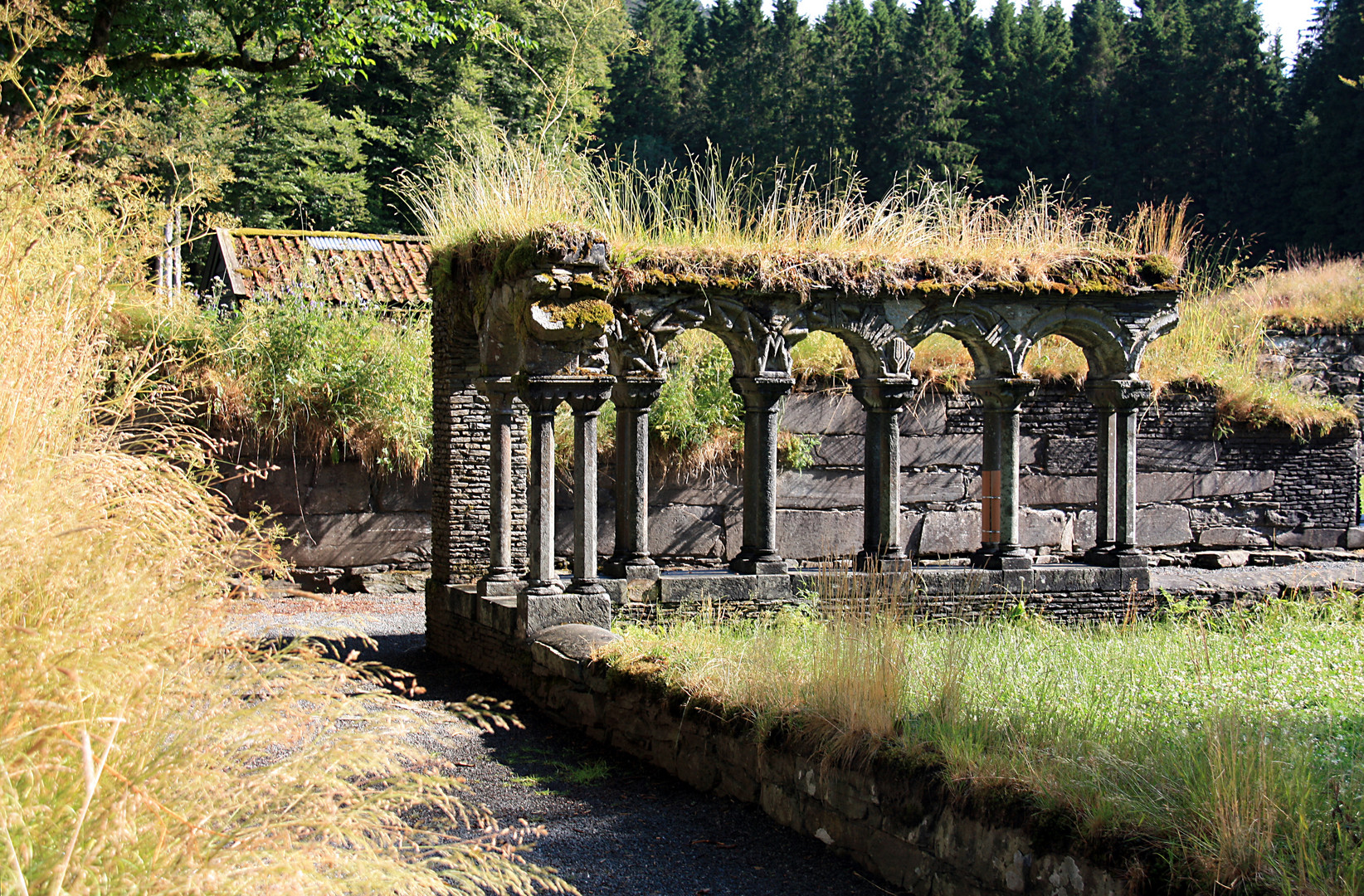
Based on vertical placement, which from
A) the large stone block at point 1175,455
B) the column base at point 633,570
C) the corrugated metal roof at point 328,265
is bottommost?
the column base at point 633,570

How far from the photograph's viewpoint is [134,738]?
2.94 metres

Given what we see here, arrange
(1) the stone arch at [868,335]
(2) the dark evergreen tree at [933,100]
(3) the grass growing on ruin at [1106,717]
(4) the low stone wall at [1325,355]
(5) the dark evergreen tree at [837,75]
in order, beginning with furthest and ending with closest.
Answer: (5) the dark evergreen tree at [837,75] < (2) the dark evergreen tree at [933,100] < (4) the low stone wall at [1325,355] < (1) the stone arch at [868,335] < (3) the grass growing on ruin at [1106,717]

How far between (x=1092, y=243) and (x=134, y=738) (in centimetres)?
963

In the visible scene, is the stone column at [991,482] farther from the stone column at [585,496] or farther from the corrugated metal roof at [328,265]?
the corrugated metal roof at [328,265]

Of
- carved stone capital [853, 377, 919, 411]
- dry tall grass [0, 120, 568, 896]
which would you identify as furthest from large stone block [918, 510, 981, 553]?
dry tall grass [0, 120, 568, 896]

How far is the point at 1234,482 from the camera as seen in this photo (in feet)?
48.8

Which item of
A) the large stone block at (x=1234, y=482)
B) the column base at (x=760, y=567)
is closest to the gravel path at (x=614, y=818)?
the column base at (x=760, y=567)

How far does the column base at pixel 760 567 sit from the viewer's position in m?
9.65

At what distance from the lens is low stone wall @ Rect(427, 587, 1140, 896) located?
396cm

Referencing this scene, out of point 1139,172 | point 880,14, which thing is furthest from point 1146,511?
point 880,14

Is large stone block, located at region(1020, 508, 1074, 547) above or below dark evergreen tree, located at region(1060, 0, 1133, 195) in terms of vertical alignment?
below

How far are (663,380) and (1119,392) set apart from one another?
438 cm

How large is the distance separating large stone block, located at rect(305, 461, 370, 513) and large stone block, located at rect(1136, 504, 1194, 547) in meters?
9.39

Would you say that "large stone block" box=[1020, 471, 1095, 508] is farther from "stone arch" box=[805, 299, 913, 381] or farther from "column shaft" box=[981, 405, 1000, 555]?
"stone arch" box=[805, 299, 913, 381]
